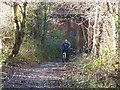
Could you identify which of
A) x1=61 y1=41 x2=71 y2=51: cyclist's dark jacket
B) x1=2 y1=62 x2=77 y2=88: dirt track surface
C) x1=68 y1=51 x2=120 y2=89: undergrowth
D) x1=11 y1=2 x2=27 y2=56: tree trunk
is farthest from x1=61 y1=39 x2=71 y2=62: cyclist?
x1=68 y1=51 x2=120 y2=89: undergrowth

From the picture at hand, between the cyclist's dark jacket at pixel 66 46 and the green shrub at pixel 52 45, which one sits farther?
the green shrub at pixel 52 45

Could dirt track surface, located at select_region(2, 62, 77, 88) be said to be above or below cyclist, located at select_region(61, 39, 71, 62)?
below

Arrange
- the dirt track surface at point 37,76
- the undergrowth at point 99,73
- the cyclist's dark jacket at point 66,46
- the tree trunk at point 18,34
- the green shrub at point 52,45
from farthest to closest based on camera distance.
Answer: the green shrub at point 52,45 < the cyclist's dark jacket at point 66,46 < the tree trunk at point 18,34 < the dirt track surface at point 37,76 < the undergrowth at point 99,73

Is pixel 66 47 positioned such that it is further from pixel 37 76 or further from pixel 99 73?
pixel 99 73

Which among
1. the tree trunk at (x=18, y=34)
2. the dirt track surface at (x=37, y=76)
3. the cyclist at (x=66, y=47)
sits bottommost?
the dirt track surface at (x=37, y=76)

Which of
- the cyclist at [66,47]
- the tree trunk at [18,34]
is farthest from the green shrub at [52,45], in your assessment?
the tree trunk at [18,34]

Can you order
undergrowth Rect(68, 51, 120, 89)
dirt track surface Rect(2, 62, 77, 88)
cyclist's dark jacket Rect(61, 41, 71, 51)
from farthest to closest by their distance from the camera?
cyclist's dark jacket Rect(61, 41, 71, 51) → dirt track surface Rect(2, 62, 77, 88) → undergrowth Rect(68, 51, 120, 89)

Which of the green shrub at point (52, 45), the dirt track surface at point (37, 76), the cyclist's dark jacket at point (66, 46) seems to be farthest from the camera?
the green shrub at point (52, 45)

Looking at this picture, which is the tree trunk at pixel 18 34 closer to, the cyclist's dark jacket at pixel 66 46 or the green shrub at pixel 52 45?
the green shrub at pixel 52 45

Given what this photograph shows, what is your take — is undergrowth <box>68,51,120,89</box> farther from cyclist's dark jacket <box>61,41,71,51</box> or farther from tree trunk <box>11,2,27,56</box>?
tree trunk <box>11,2,27,56</box>

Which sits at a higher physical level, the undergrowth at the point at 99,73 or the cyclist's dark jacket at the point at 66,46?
the cyclist's dark jacket at the point at 66,46

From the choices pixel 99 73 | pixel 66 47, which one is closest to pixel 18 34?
pixel 66 47

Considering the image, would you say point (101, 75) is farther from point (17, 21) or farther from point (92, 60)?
point (17, 21)

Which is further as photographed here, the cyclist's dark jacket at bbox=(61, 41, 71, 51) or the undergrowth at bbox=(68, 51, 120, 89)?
the cyclist's dark jacket at bbox=(61, 41, 71, 51)
